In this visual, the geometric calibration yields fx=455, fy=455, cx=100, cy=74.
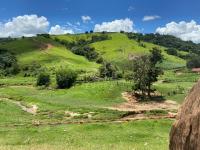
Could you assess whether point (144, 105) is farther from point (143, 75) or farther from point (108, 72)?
→ point (108, 72)

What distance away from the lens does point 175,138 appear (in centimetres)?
1430

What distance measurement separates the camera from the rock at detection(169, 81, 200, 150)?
1263 cm

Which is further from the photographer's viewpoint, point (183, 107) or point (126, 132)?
point (126, 132)

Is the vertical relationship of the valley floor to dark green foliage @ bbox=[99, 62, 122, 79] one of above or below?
below

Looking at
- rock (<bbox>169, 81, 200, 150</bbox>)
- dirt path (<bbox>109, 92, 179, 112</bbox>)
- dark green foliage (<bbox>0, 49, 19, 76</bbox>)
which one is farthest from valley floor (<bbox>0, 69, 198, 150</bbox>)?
dark green foliage (<bbox>0, 49, 19, 76</bbox>)

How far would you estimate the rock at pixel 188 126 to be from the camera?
1263 cm

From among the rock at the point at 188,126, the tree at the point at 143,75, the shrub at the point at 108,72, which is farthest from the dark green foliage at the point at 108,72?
the rock at the point at 188,126

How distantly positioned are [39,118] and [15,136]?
20198 mm

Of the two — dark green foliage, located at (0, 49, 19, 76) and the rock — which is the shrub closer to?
dark green foliage, located at (0, 49, 19, 76)

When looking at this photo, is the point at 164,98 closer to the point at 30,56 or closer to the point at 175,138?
the point at 175,138

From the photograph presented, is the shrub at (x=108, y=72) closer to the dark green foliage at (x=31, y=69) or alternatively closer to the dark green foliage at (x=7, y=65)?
the dark green foliage at (x=31, y=69)

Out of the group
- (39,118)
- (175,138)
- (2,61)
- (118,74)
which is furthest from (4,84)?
(175,138)

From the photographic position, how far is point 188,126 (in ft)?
43.4

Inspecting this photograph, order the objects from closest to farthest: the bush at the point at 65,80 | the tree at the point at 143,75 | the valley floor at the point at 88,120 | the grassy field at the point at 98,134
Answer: the valley floor at the point at 88,120, the grassy field at the point at 98,134, the tree at the point at 143,75, the bush at the point at 65,80
